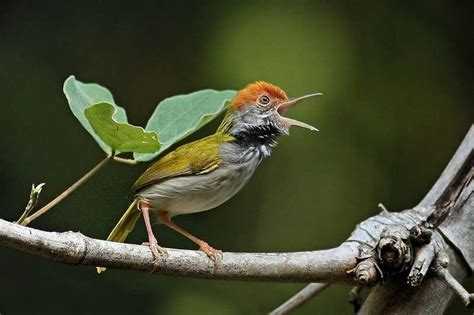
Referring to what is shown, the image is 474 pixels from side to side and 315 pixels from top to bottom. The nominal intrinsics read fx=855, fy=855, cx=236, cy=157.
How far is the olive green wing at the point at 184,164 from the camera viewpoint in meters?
2.24

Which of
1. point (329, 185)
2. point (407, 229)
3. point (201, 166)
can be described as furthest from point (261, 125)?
point (329, 185)

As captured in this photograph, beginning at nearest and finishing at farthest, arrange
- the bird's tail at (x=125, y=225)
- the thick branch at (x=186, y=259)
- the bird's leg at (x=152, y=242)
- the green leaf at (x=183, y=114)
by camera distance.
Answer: the thick branch at (x=186, y=259) → the bird's leg at (x=152, y=242) → the green leaf at (x=183, y=114) → the bird's tail at (x=125, y=225)

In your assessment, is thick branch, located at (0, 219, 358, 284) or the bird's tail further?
the bird's tail

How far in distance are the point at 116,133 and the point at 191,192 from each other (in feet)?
1.59

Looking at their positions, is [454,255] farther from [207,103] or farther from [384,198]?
[384,198]

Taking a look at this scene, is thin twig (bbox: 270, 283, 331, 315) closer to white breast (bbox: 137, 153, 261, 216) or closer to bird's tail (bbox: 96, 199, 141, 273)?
white breast (bbox: 137, 153, 261, 216)

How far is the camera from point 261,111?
246cm

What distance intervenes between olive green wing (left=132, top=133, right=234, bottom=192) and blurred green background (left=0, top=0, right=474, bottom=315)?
1359 mm

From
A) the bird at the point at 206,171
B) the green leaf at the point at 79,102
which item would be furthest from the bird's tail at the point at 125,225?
the green leaf at the point at 79,102

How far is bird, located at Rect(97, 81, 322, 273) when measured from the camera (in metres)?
2.22

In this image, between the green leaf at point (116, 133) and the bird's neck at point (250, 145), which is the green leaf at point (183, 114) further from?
the bird's neck at point (250, 145)

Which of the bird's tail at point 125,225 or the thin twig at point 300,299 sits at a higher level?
the bird's tail at point 125,225

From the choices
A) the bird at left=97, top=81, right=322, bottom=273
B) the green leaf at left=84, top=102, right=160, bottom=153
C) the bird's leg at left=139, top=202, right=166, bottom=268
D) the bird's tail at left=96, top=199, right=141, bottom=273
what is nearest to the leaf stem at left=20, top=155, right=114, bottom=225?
the green leaf at left=84, top=102, right=160, bottom=153

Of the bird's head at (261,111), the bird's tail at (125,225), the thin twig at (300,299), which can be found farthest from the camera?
the bird's head at (261,111)
